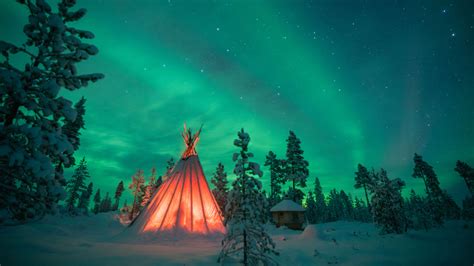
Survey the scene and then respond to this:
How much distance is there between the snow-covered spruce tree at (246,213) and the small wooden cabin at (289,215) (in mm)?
19872

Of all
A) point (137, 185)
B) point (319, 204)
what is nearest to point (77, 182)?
point (137, 185)

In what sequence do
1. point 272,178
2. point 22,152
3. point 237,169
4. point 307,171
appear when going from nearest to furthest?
point 22,152, point 237,169, point 307,171, point 272,178

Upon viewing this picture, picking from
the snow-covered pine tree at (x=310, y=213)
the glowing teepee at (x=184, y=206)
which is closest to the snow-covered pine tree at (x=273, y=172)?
the snow-covered pine tree at (x=310, y=213)

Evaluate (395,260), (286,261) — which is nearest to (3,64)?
(286,261)

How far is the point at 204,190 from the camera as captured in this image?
12.8 m

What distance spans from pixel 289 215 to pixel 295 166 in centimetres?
858

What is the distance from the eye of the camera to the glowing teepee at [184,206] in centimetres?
1045

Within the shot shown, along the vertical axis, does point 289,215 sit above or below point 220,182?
below

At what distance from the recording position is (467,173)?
124ft

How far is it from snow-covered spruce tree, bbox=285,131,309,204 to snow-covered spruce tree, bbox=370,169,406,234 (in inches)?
446

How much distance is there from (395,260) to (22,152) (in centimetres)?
1202

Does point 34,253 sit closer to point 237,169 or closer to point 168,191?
point 237,169

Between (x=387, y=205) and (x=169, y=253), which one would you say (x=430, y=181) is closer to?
(x=387, y=205)

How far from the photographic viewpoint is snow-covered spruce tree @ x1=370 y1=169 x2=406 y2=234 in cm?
1686
